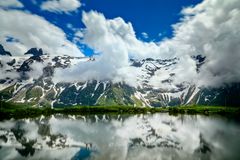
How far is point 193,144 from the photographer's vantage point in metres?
75.1

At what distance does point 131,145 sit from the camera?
74438mm

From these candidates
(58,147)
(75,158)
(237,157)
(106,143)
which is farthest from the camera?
(106,143)

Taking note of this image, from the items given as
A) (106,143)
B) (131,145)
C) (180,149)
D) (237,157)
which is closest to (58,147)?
(106,143)

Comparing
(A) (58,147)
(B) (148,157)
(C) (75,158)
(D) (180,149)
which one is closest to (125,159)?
(B) (148,157)

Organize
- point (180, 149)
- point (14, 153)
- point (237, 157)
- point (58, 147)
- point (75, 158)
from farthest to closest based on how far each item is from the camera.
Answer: point (58, 147) → point (180, 149) → point (14, 153) → point (75, 158) → point (237, 157)

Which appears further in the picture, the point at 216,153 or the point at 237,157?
the point at 216,153

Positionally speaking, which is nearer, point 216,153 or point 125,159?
point 125,159

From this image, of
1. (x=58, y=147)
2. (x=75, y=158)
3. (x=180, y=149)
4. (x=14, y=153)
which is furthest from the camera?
(x=58, y=147)

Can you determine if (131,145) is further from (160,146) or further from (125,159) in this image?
(125,159)

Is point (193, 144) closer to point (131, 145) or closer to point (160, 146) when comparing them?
point (160, 146)

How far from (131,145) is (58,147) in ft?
58.2

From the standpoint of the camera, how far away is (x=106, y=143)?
Answer: 78562 millimetres

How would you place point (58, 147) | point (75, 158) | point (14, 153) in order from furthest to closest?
point (58, 147) < point (14, 153) < point (75, 158)

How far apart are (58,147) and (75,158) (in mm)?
15726
